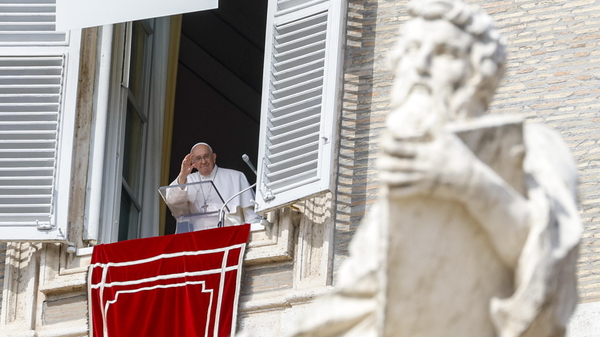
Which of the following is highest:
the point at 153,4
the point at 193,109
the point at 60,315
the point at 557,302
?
the point at 193,109

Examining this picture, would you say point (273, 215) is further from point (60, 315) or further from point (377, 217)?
point (377, 217)

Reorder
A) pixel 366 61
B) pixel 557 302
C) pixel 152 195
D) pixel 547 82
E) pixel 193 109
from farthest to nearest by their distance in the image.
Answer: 1. pixel 193 109
2. pixel 152 195
3. pixel 366 61
4. pixel 547 82
5. pixel 557 302

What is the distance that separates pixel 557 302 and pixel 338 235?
5.65m

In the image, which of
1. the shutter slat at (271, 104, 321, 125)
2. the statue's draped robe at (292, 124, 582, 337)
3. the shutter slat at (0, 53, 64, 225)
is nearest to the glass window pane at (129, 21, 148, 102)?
the shutter slat at (0, 53, 64, 225)

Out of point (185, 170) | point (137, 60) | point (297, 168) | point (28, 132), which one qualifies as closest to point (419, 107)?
point (297, 168)

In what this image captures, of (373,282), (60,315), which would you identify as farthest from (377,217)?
(60,315)

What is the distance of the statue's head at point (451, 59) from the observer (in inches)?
123

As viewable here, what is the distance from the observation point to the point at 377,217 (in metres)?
3.14

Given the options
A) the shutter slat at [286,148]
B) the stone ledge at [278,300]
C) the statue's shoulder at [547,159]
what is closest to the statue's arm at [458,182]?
the statue's shoulder at [547,159]

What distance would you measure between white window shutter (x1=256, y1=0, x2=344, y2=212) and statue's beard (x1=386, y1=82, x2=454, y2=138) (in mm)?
5354

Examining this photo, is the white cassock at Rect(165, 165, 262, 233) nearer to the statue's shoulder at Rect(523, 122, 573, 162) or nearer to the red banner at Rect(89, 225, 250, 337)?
the red banner at Rect(89, 225, 250, 337)

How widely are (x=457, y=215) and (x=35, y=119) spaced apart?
21.6 ft

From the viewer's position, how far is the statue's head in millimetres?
3117

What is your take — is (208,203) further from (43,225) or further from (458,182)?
(458,182)
